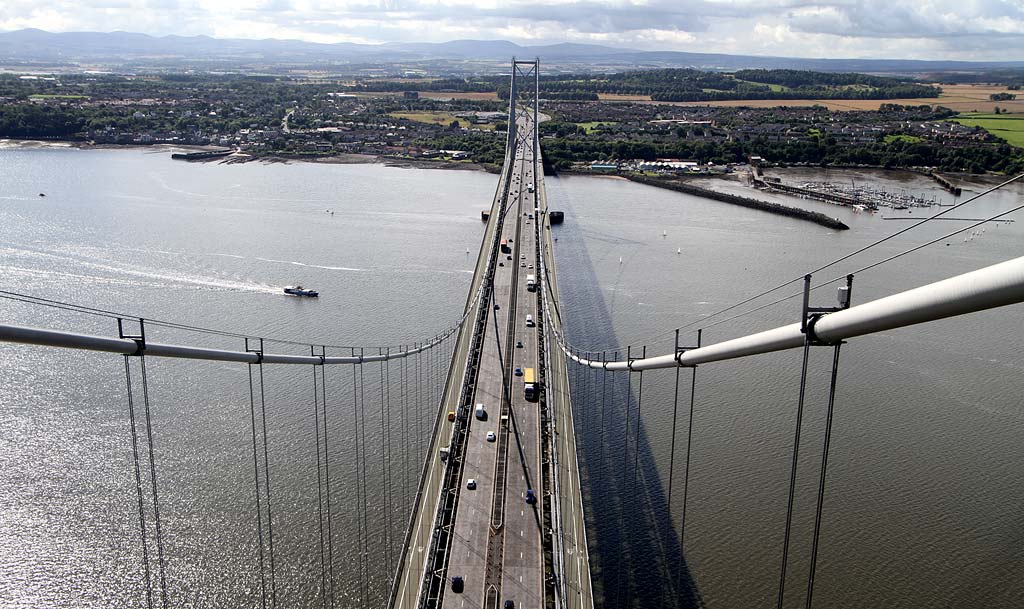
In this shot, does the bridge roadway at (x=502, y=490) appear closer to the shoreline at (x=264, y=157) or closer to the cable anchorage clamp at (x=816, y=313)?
the cable anchorage clamp at (x=816, y=313)

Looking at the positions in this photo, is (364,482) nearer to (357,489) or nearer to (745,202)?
(357,489)

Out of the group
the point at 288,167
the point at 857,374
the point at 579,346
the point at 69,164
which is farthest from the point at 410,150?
the point at 857,374

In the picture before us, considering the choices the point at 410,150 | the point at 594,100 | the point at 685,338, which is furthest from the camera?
the point at 594,100

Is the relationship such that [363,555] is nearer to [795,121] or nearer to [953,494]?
[953,494]

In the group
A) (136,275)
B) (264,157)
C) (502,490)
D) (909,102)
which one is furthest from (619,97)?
(502,490)

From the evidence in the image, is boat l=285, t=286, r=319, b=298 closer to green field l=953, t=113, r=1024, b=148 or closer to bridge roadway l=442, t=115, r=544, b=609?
bridge roadway l=442, t=115, r=544, b=609
